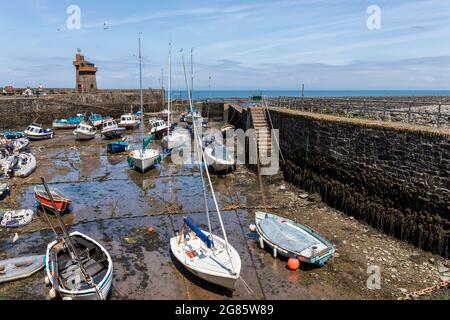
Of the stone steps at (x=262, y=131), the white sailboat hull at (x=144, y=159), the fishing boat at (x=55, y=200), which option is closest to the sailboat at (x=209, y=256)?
the fishing boat at (x=55, y=200)

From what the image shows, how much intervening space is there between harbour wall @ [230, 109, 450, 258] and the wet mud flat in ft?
2.30

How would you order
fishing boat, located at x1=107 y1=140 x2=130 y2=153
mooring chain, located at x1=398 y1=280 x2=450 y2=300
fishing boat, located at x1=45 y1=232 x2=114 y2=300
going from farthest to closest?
fishing boat, located at x1=107 y1=140 x2=130 y2=153 < mooring chain, located at x1=398 y1=280 x2=450 y2=300 < fishing boat, located at x1=45 y1=232 x2=114 y2=300

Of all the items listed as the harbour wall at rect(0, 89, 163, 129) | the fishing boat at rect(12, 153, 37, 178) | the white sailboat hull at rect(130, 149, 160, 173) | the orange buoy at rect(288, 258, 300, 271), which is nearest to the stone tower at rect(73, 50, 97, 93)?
the harbour wall at rect(0, 89, 163, 129)

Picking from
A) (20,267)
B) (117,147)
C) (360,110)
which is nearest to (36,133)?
(117,147)

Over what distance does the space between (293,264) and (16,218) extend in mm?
12699

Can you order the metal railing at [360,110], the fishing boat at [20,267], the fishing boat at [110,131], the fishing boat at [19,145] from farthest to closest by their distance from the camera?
the fishing boat at [110,131] → the fishing boat at [19,145] → the metal railing at [360,110] → the fishing boat at [20,267]

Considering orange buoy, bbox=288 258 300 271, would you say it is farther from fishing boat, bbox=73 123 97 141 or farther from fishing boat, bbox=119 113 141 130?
fishing boat, bbox=119 113 141 130

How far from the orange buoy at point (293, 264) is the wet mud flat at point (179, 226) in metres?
0.18

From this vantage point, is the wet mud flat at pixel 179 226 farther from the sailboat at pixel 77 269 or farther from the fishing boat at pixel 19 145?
the fishing boat at pixel 19 145

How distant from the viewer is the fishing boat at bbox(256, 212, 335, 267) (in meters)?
12.0

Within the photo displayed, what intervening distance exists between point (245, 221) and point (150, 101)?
184 feet

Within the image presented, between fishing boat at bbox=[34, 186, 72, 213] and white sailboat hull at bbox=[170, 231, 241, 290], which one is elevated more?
fishing boat at bbox=[34, 186, 72, 213]

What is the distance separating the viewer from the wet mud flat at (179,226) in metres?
11.0

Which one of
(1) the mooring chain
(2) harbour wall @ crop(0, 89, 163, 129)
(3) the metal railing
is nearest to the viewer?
(1) the mooring chain
